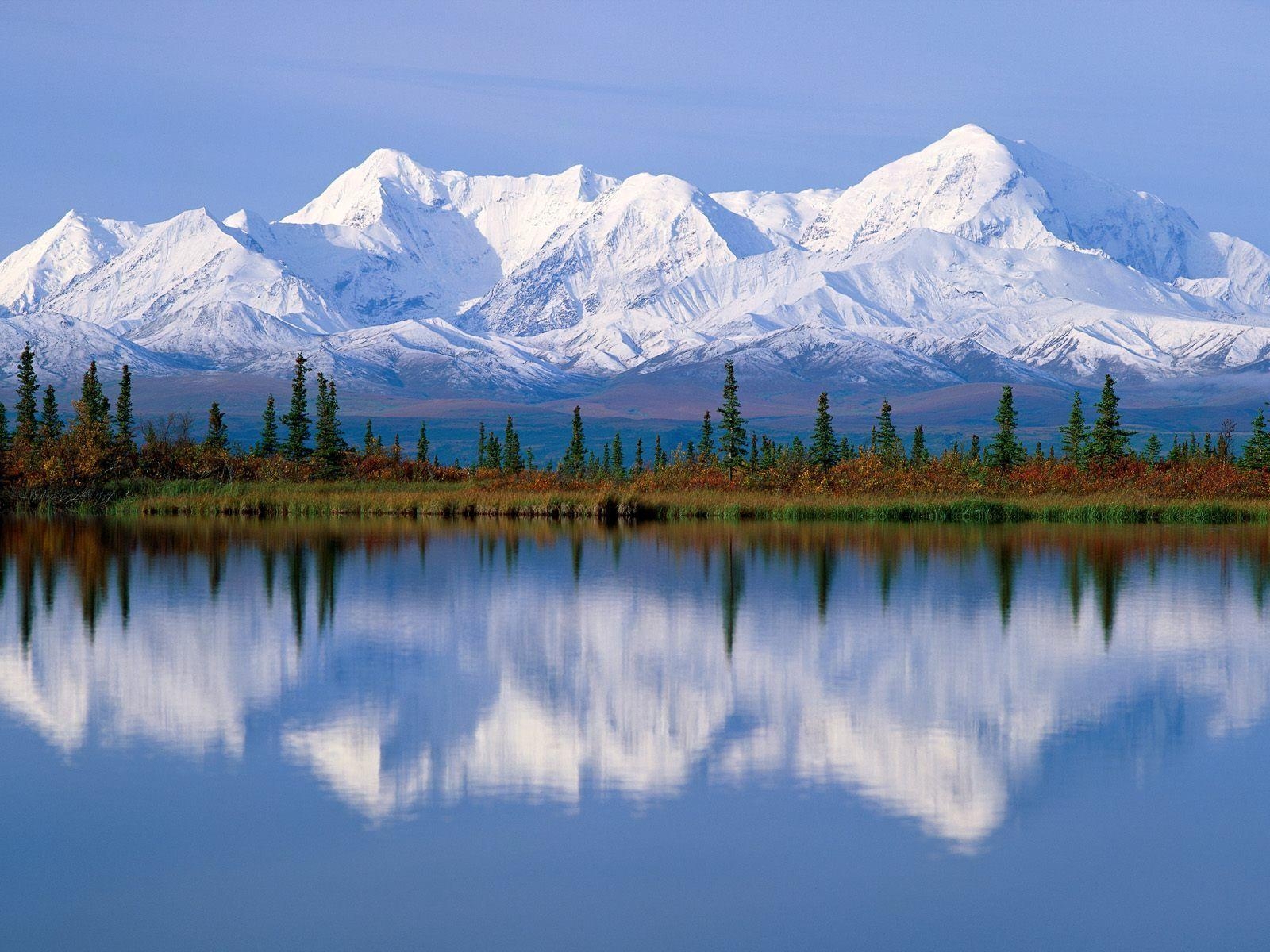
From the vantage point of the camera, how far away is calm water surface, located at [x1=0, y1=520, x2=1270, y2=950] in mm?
13773

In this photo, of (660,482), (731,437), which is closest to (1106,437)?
(731,437)

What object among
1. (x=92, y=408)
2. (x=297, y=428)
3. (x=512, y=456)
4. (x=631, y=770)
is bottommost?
(x=512, y=456)

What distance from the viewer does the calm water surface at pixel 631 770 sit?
1377 cm

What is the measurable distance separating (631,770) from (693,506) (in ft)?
175

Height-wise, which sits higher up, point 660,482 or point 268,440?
point 268,440

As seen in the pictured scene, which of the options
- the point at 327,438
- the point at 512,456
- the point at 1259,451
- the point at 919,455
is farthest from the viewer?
the point at 512,456

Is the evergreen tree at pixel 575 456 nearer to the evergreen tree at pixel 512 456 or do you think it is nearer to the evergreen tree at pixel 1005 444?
the evergreen tree at pixel 512 456

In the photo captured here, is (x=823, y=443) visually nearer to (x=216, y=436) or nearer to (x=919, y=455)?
(x=919, y=455)

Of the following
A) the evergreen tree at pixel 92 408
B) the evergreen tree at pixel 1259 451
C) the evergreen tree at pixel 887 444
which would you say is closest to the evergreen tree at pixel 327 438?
the evergreen tree at pixel 92 408

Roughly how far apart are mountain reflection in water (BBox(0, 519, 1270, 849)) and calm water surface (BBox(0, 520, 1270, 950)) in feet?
0.36

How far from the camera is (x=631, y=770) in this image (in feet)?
60.2

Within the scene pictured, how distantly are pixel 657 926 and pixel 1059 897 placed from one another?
368 centimetres

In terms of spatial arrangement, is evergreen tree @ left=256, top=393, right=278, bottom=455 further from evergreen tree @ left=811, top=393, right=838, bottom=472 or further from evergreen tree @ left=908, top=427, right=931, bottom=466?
evergreen tree @ left=908, top=427, right=931, bottom=466

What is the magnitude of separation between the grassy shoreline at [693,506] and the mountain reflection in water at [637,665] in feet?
73.7
